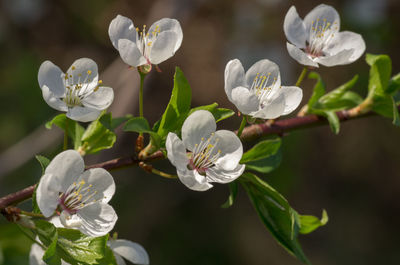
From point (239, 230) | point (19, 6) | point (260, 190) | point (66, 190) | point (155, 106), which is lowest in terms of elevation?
point (239, 230)

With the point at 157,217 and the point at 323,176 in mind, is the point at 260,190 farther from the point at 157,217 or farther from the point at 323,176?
the point at 323,176

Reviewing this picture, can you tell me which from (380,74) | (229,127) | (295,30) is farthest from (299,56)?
(229,127)

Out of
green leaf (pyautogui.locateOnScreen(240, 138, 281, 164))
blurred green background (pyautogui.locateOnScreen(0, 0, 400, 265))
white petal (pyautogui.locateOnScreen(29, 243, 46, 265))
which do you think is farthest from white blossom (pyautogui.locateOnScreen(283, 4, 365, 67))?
blurred green background (pyautogui.locateOnScreen(0, 0, 400, 265))

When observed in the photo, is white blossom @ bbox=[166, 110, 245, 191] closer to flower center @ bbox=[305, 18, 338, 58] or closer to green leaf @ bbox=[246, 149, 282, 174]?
green leaf @ bbox=[246, 149, 282, 174]

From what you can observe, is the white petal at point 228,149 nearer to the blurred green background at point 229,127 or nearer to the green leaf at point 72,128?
the green leaf at point 72,128

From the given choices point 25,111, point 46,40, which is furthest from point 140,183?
point 46,40

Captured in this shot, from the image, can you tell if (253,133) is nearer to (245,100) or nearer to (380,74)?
(245,100)

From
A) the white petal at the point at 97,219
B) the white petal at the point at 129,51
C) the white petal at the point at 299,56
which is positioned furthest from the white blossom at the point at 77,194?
the white petal at the point at 299,56
